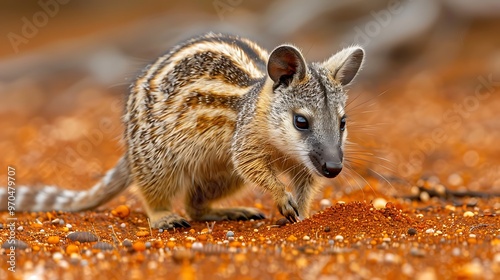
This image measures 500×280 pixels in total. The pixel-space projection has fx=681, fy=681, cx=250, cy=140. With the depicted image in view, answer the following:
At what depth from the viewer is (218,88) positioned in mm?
7703

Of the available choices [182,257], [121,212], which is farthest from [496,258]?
[121,212]

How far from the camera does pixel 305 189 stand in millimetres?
7492

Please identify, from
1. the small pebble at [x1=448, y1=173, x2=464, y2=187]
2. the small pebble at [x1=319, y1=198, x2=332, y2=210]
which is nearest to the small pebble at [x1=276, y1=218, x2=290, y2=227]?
the small pebble at [x1=319, y1=198, x2=332, y2=210]

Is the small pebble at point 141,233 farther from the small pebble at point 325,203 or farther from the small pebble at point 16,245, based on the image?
the small pebble at point 325,203

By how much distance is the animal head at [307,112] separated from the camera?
6629 millimetres

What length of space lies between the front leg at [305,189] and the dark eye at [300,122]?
74 centimetres

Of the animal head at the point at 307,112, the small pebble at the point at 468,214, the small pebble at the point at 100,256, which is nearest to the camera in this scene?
the small pebble at the point at 100,256

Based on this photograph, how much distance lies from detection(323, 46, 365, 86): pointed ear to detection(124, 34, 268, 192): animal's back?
829 mm

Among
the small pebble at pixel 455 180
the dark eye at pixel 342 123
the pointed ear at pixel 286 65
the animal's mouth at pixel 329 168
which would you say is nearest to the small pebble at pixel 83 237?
the animal's mouth at pixel 329 168

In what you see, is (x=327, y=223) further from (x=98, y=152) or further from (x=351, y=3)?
(x=351, y=3)

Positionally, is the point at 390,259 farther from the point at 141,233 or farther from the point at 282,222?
the point at 141,233

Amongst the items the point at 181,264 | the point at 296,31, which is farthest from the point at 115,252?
the point at 296,31

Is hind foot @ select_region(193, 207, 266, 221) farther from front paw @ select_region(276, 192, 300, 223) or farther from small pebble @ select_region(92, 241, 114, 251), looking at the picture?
small pebble @ select_region(92, 241, 114, 251)

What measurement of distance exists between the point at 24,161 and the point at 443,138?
8033mm
